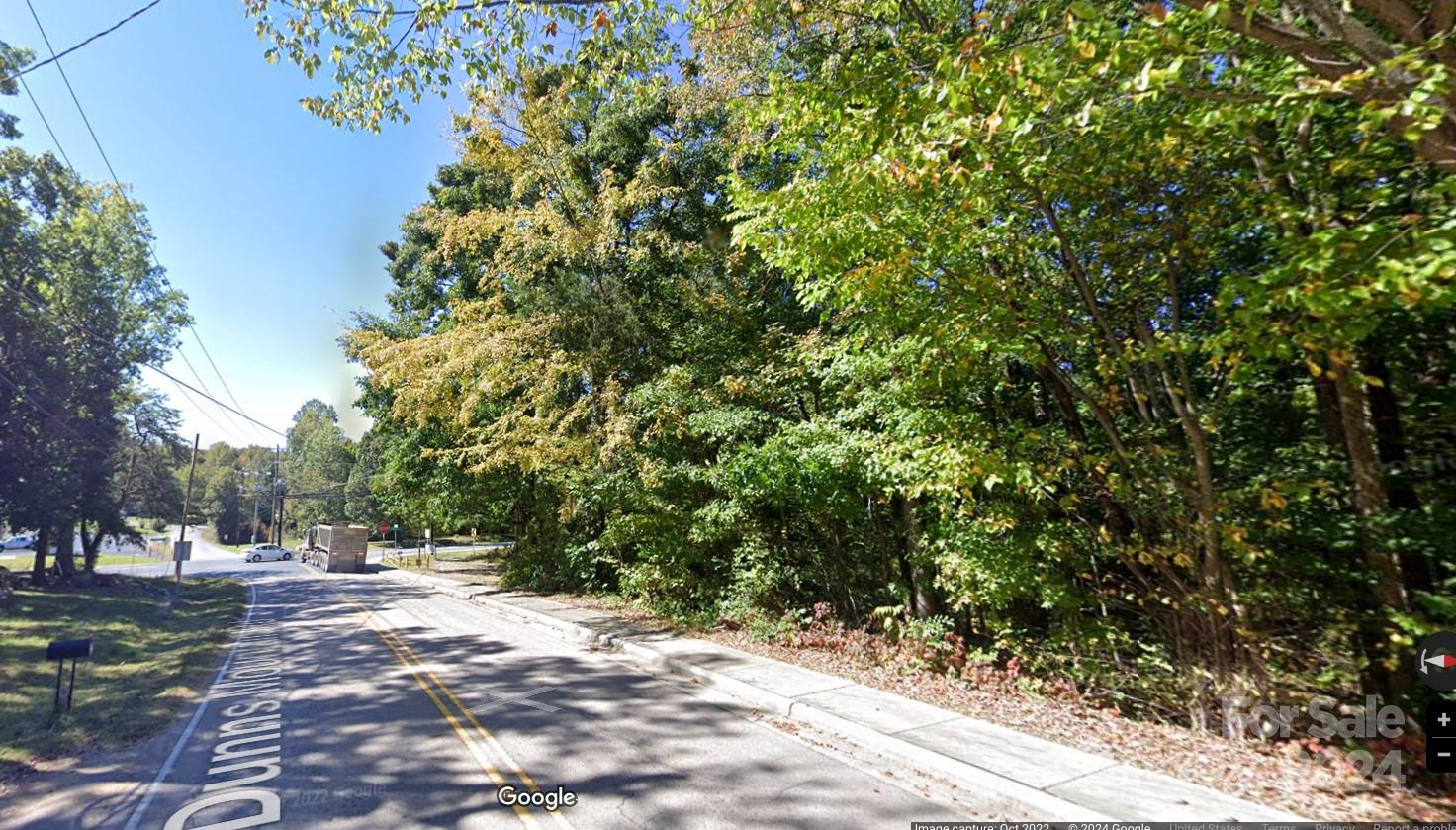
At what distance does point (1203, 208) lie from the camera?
5859 millimetres

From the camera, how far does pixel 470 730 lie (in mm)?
6547

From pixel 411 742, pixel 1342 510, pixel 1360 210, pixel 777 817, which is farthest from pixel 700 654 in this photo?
pixel 1360 210

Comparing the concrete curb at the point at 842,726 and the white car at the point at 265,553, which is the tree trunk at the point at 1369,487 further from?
the white car at the point at 265,553

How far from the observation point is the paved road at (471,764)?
184 inches

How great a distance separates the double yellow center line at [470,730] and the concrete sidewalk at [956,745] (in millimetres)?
2825

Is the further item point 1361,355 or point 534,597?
point 534,597

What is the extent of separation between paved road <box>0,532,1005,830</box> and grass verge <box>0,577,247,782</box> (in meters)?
0.65

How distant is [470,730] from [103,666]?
29.0 feet

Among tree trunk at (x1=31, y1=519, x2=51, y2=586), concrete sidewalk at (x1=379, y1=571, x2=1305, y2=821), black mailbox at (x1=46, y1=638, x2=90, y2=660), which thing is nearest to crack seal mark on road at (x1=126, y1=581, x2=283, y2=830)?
black mailbox at (x1=46, y1=638, x2=90, y2=660)

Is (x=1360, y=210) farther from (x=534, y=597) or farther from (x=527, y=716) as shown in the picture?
(x=534, y=597)

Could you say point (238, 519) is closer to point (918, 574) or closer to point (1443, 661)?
point (918, 574)

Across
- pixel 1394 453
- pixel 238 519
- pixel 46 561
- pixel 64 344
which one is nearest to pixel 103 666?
pixel 1394 453

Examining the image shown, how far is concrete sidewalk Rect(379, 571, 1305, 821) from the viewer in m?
4.41

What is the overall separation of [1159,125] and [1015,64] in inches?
82.4
